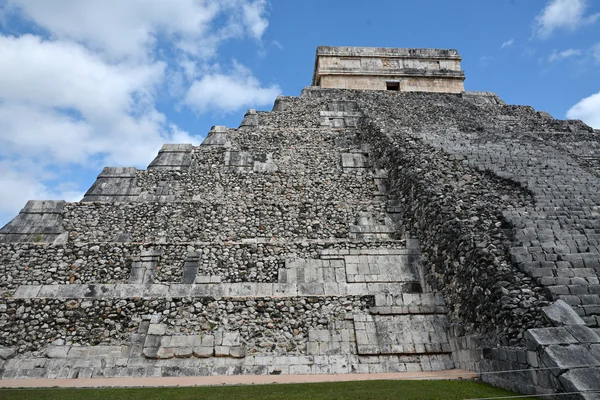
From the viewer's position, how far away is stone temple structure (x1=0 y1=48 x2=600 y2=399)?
646 centimetres

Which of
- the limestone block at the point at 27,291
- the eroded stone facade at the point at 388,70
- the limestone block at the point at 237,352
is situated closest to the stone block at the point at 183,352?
the limestone block at the point at 237,352

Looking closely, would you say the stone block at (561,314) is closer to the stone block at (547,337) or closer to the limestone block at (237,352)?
the stone block at (547,337)

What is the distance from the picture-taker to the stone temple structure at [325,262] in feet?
21.2

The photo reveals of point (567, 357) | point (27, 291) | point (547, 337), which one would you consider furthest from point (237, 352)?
point (567, 357)

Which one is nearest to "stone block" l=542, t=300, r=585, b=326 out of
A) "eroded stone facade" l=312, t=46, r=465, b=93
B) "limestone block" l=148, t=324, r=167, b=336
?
"limestone block" l=148, t=324, r=167, b=336

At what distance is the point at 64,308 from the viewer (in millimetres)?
8211

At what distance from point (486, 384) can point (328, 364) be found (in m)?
2.71

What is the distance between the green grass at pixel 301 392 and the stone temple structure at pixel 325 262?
774mm

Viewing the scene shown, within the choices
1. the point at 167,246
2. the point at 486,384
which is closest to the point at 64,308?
the point at 167,246

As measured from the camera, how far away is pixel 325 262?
920 cm

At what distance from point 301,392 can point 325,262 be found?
152 inches

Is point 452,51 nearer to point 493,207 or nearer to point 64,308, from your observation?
point 493,207

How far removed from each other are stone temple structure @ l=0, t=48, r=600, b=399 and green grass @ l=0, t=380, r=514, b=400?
0.77 m

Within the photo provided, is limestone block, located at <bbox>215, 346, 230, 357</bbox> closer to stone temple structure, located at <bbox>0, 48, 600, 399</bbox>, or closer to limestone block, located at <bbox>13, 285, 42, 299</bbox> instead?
stone temple structure, located at <bbox>0, 48, 600, 399</bbox>
